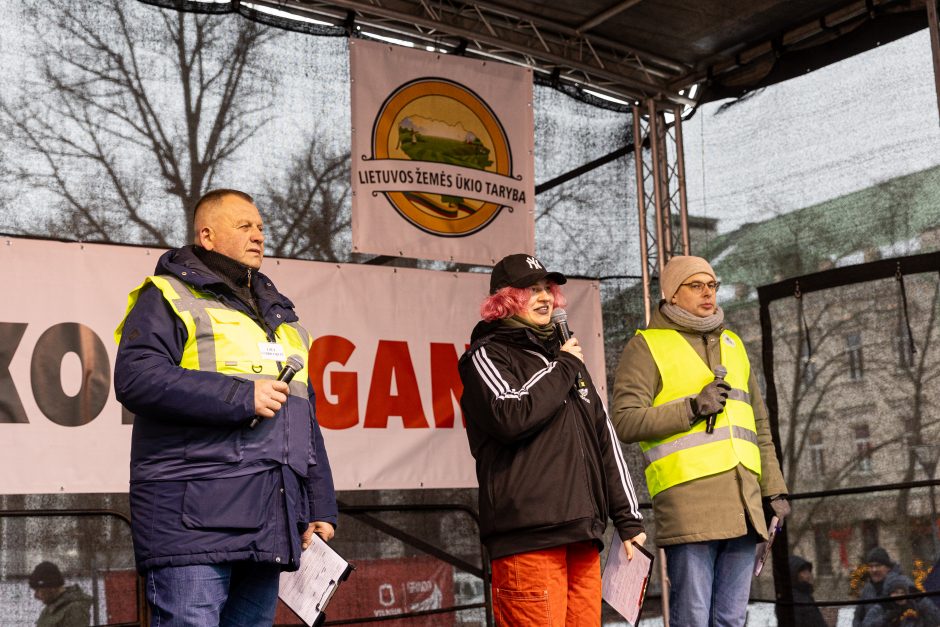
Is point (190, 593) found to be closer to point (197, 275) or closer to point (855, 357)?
point (197, 275)

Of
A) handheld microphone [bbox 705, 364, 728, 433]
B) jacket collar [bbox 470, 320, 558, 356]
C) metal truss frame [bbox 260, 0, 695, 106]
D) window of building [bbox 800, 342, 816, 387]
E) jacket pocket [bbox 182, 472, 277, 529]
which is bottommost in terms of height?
jacket pocket [bbox 182, 472, 277, 529]

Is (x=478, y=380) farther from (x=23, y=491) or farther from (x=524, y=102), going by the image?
(x=524, y=102)

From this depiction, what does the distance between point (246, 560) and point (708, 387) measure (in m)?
1.44

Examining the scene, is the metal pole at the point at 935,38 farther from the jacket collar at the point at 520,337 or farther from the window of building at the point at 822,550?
the jacket collar at the point at 520,337

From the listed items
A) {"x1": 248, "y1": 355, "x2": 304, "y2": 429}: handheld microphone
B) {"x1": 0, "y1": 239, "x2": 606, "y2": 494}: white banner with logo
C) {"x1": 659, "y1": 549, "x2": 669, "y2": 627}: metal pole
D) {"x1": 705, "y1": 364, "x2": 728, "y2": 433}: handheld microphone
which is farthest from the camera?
{"x1": 659, "y1": 549, "x2": 669, "y2": 627}: metal pole

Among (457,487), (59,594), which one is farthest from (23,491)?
(457,487)

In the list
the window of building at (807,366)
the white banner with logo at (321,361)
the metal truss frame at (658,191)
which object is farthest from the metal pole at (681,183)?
the window of building at (807,366)

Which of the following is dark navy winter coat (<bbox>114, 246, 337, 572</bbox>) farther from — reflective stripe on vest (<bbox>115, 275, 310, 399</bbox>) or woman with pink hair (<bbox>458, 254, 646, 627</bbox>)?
woman with pink hair (<bbox>458, 254, 646, 627</bbox>)

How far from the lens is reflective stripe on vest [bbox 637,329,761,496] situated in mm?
3000

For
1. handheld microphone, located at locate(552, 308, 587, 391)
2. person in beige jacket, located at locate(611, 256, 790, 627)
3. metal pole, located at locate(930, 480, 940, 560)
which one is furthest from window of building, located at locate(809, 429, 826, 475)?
handheld microphone, located at locate(552, 308, 587, 391)

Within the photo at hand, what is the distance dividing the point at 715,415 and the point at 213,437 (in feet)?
4.89

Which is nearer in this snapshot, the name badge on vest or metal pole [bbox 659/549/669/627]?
the name badge on vest

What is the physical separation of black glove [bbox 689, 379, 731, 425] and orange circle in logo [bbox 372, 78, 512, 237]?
170 centimetres

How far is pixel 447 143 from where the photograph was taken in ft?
14.6
